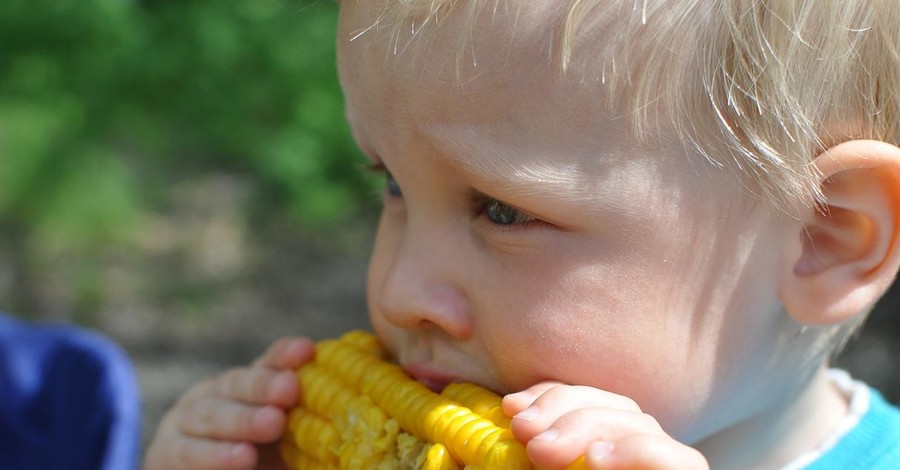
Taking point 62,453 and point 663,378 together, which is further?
point 62,453

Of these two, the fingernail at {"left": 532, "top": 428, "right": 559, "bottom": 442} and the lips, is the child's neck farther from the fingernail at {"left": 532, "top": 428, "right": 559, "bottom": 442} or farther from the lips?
the fingernail at {"left": 532, "top": 428, "right": 559, "bottom": 442}

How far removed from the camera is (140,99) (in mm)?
4801

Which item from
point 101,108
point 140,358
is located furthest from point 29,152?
point 140,358

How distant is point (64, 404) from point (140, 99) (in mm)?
2756

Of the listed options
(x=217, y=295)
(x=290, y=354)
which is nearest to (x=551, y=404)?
(x=290, y=354)

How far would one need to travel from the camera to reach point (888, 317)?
4098mm

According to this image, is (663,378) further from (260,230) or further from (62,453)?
(260,230)

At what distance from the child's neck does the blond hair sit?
48 cm

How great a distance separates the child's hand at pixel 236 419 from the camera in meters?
1.74

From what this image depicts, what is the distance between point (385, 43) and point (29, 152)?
370 centimetres

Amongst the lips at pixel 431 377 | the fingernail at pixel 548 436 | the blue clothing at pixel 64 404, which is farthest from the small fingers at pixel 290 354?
the fingernail at pixel 548 436

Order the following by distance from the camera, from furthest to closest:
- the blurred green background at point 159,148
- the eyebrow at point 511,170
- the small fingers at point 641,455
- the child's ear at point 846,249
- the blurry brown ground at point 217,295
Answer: the blurred green background at point 159,148 < the blurry brown ground at point 217,295 < the child's ear at point 846,249 < the eyebrow at point 511,170 < the small fingers at point 641,455

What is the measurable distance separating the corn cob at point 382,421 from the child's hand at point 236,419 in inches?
1.1

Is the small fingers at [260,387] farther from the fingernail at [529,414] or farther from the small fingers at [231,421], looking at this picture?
the fingernail at [529,414]
